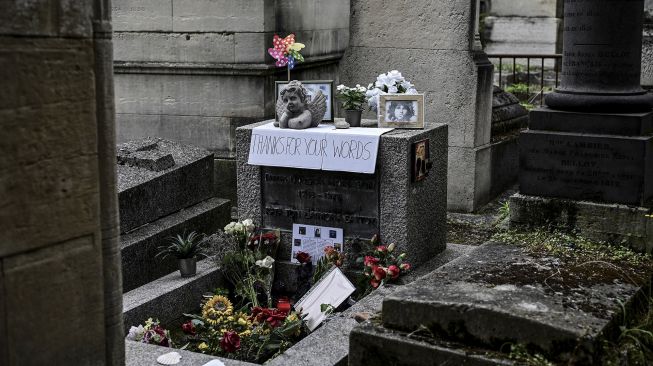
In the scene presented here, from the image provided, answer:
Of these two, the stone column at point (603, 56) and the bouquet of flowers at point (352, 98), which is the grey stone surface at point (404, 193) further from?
the stone column at point (603, 56)

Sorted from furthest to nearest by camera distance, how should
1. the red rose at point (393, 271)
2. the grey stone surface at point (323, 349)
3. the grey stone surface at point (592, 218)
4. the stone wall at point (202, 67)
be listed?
the stone wall at point (202, 67)
the red rose at point (393, 271)
the grey stone surface at point (592, 218)
the grey stone surface at point (323, 349)

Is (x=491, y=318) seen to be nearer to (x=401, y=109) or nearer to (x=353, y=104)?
(x=401, y=109)

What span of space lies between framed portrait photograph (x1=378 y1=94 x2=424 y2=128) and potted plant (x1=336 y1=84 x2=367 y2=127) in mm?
240

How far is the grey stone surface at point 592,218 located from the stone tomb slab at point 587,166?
0.08m

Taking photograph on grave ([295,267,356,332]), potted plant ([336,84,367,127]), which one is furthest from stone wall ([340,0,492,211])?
photograph on grave ([295,267,356,332])

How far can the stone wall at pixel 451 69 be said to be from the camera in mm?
9672

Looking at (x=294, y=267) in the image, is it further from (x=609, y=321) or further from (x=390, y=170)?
(x=609, y=321)

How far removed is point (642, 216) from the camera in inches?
232

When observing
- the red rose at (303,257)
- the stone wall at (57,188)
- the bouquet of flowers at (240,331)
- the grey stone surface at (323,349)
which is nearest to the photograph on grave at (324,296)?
the bouquet of flowers at (240,331)

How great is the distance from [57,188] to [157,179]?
4218mm

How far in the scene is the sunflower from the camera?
6.19 metres

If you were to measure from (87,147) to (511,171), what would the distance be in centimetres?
827

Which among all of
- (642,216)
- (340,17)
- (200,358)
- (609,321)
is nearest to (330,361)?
(200,358)

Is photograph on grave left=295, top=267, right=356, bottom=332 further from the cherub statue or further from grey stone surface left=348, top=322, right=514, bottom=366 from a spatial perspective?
grey stone surface left=348, top=322, right=514, bottom=366
